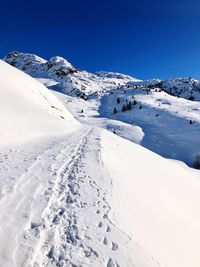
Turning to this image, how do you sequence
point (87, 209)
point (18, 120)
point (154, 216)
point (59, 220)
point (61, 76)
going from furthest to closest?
1. point (61, 76)
2. point (18, 120)
3. point (154, 216)
4. point (87, 209)
5. point (59, 220)

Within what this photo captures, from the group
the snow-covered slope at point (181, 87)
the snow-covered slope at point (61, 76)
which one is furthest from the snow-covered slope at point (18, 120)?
the snow-covered slope at point (181, 87)

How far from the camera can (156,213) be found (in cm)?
955

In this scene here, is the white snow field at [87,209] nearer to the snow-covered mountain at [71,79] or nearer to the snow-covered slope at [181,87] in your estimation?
the snow-covered mountain at [71,79]

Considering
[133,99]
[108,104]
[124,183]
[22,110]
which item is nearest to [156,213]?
[124,183]

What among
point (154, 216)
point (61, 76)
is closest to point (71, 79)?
point (61, 76)

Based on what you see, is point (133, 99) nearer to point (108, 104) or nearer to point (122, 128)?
point (108, 104)

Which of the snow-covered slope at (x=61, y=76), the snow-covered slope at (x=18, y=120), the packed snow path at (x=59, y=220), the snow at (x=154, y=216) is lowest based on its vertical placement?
the snow at (x=154, y=216)

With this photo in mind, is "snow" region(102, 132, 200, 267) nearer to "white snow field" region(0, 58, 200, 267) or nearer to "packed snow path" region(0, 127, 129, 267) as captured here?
"white snow field" region(0, 58, 200, 267)

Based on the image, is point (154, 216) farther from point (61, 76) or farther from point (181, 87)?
point (181, 87)

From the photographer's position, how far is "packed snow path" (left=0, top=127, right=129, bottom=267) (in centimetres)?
607

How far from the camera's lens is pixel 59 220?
752 centimetres

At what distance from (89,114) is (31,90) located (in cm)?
2725

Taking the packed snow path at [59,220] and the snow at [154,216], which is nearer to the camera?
the packed snow path at [59,220]

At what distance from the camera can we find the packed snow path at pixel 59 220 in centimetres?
607
